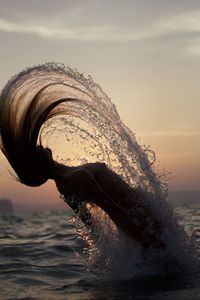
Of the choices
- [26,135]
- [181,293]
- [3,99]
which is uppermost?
[3,99]

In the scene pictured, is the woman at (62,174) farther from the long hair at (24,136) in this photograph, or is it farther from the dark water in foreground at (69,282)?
the dark water in foreground at (69,282)

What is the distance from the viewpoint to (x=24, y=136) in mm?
7613

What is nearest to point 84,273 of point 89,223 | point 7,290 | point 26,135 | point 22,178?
point 89,223

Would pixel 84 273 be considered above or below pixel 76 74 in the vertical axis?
below

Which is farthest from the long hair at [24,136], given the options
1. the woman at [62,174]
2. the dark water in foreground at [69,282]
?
the dark water in foreground at [69,282]

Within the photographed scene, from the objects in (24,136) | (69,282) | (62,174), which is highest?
(24,136)

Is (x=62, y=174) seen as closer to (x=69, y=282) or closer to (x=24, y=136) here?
(x=24, y=136)

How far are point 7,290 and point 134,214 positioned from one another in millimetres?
2250

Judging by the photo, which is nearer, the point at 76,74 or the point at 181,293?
the point at 181,293

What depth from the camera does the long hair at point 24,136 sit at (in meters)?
7.57

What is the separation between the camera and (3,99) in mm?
7660

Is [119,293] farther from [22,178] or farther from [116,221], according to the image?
[22,178]

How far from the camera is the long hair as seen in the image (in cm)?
757

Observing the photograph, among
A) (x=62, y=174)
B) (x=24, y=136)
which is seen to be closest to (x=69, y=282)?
(x=62, y=174)
